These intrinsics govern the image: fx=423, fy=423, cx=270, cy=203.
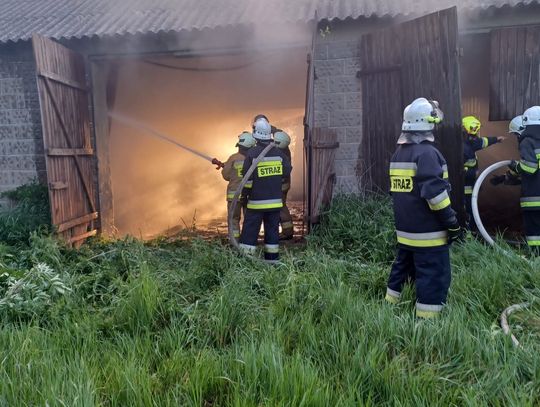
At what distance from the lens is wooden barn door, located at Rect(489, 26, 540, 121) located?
5.65 m

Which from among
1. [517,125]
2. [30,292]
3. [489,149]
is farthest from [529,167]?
[30,292]

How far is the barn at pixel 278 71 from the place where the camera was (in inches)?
216

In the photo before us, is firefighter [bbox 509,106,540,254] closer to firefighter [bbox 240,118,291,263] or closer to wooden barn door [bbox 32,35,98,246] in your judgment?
firefighter [bbox 240,118,291,263]

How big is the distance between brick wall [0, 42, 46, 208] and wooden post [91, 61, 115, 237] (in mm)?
834

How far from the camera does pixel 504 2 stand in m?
5.47

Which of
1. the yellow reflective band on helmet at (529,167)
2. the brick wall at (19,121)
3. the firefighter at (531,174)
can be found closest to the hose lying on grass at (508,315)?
the firefighter at (531,174)

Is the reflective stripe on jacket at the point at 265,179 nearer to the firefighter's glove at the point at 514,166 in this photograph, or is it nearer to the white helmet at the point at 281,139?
the white helmet at the point at 281,139

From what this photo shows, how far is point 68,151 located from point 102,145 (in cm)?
97

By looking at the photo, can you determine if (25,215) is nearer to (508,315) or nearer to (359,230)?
(359,230)

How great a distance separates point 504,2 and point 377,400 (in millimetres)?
5467

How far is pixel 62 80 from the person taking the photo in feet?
19.5

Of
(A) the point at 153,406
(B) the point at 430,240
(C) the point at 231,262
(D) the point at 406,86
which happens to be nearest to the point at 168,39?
(D) the point at 406,86

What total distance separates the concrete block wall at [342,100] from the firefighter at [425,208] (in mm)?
2841

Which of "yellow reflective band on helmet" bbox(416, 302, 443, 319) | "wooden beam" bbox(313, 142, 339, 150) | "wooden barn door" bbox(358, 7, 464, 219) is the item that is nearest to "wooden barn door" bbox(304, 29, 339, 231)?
"wooden beam" bbox(313, 142, 339, 150)
